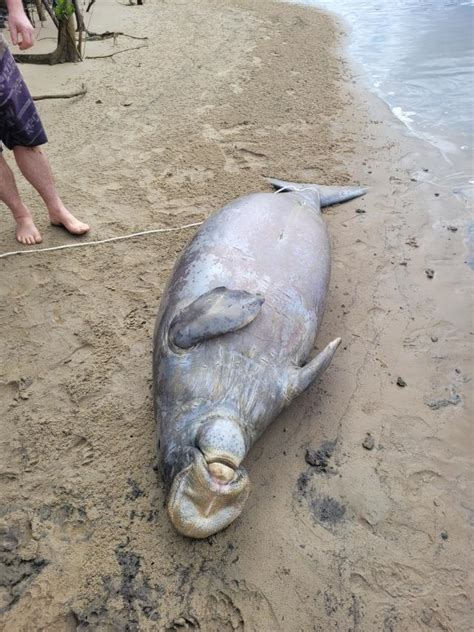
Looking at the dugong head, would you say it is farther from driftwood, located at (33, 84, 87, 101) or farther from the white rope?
driftwood, located at (33, 84, 87, 101)

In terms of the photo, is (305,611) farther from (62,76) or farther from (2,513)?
(62,76)

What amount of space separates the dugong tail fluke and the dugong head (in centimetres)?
242

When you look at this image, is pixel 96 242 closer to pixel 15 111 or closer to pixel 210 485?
pixel 15 111

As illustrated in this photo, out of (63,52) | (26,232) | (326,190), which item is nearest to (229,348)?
(26,232)

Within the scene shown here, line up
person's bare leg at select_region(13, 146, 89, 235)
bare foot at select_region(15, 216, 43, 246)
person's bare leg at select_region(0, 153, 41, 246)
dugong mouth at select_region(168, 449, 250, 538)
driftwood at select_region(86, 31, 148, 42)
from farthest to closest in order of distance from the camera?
driftwood at select_region(86, 31, 148, 42) → bare foot at select_region(15, 216, 43, 246) → person's bare leg at select_region(0, 153, 41, 246) → person's bare leg at select_region(13, 146, 89, 235) → dugong mouth at select_region(168, 449, 250, 538)

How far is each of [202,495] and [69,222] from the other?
2.51 meters

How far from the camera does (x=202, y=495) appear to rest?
1.81 meters

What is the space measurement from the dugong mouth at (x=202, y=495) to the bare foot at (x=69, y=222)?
2297 mm

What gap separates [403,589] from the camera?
188 cm

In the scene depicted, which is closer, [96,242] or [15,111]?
[15,111]

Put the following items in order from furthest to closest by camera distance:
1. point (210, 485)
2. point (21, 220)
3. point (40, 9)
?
point (40, 9)
point (21, 220)
point (210, 485)

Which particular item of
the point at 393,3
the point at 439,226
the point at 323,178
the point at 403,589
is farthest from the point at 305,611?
the point at 393,3

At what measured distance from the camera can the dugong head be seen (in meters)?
1.81

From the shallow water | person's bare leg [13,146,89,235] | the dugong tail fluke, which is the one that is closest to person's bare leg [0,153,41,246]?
person's bare leg [13,146,89,235]
